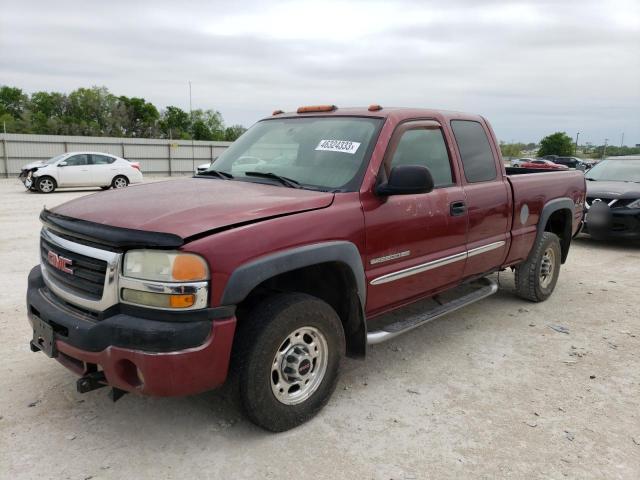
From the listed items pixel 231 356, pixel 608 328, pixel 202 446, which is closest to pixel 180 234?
pixel 231 356

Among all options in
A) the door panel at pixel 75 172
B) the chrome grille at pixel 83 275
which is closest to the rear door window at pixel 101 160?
the door panel at pixel 75 172

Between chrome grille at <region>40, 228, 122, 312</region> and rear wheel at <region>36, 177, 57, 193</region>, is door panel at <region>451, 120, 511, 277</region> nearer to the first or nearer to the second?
chrome grille at <region>40, 228, 122, 312</region>

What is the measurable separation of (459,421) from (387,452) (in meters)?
0.59

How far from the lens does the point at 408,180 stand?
3229 mm

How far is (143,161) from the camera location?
3250cm

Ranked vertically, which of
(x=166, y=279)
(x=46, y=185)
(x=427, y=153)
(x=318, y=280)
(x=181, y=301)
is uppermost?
(x=427, y=153)

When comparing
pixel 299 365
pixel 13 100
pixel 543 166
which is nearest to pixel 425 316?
pixel 299 365

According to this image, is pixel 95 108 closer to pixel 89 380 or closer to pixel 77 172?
pixel 77 172

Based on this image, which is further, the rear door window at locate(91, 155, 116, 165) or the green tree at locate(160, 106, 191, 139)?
the green tree at locate(160, 106, 191, 139)

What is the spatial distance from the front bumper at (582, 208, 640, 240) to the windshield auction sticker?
6.76 m

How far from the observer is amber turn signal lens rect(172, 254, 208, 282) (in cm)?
248

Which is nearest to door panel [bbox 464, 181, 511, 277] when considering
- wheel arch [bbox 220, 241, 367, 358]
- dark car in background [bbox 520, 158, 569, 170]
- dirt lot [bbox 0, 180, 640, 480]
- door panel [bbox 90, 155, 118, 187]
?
dirt lot [bbox 0, 180, 640, 480]

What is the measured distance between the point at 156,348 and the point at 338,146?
1884mm

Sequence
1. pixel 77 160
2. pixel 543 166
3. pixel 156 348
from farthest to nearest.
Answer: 1. pixel 77 160
2. pixel 543 166
3. pixel 156 348
